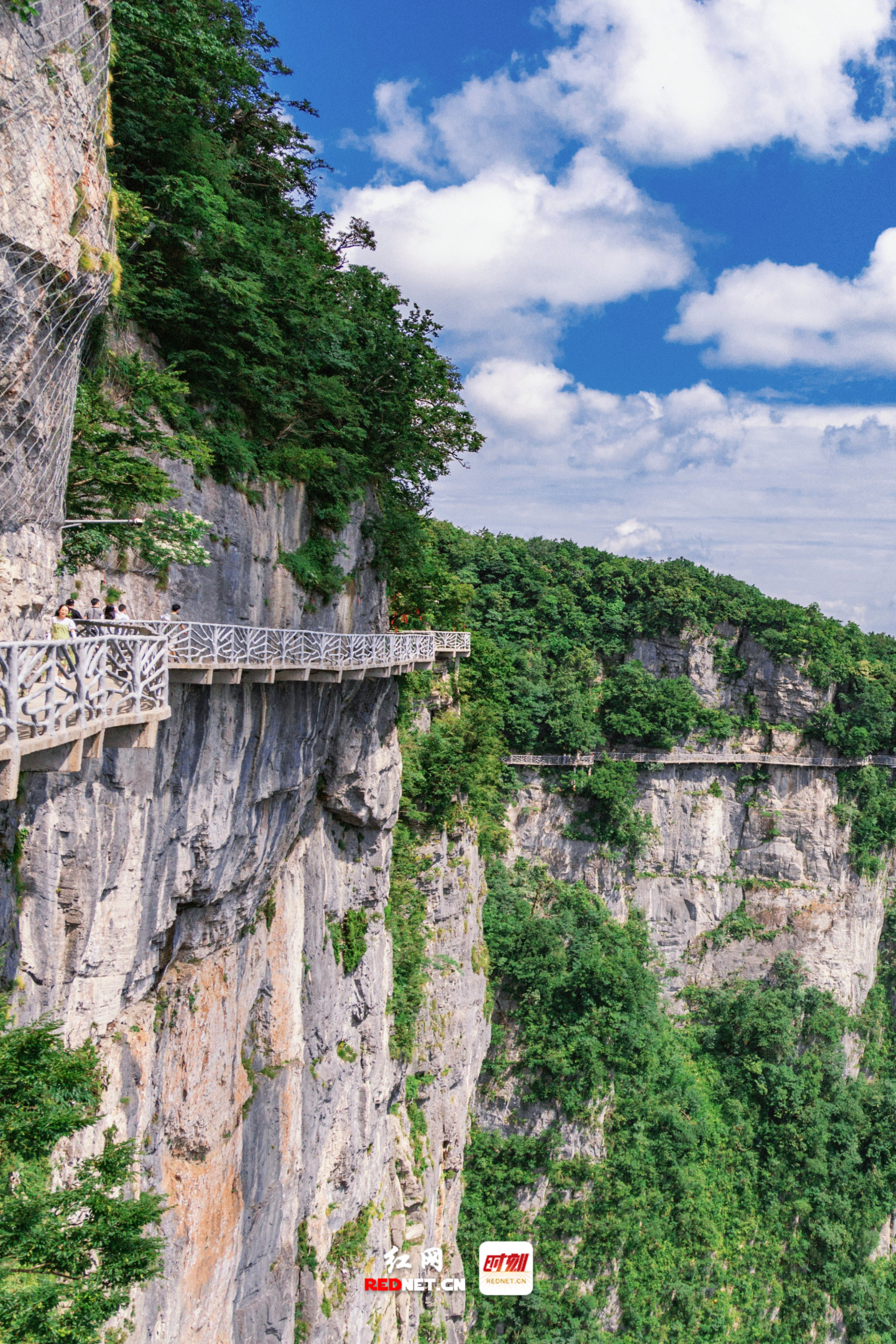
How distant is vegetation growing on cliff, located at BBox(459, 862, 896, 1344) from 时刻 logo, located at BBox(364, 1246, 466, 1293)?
6027mm

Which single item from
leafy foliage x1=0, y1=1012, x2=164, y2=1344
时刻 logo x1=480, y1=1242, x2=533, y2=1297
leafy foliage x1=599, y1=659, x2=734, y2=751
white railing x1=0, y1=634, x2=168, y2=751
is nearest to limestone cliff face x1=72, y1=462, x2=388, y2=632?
white railing x1=0, y1=634, x2=168, y2=751

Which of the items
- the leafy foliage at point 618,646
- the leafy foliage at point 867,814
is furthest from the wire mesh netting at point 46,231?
the leafy foliage at point 867,814

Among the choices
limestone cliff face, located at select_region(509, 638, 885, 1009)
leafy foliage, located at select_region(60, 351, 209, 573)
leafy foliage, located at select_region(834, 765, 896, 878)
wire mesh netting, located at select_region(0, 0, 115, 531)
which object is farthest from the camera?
leafy foliage, located at select_region(834, 765, 896, 878)

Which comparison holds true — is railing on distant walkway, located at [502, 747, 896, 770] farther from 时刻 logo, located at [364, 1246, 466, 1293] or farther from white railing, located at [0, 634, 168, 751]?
white railing, located at [0, 634, 168, 751]

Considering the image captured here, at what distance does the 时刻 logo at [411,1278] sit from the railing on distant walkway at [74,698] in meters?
→ 19.2

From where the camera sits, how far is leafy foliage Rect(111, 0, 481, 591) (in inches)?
466

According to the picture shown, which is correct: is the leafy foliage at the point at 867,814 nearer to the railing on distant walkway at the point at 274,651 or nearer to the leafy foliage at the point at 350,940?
the leafy foliage at the point at 350,940

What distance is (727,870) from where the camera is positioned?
39.3 meters

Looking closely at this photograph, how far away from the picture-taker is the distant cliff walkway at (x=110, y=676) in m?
6.26

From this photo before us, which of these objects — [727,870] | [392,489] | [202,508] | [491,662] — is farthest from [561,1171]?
[202,508]

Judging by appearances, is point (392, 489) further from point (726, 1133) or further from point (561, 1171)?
point (726, 1133)

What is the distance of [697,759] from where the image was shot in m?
38.8

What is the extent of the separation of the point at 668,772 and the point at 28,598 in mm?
36012

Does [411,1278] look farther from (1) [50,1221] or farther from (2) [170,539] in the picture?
(2) [170,539]
